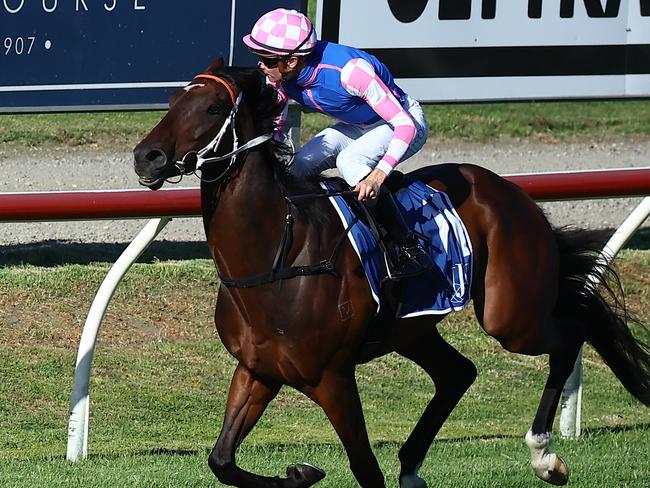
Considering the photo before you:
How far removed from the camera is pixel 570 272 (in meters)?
6.01

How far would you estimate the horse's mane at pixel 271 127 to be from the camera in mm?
4711

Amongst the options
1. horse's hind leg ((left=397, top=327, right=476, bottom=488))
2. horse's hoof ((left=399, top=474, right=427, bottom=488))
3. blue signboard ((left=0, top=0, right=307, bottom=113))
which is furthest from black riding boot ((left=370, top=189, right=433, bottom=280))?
blue signboard ((left=0, top=0, right=307, bottom=113))

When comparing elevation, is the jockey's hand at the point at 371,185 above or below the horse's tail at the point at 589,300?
above

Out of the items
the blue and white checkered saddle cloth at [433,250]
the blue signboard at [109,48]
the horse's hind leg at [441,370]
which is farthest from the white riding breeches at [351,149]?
the blue signboard at [109,48]

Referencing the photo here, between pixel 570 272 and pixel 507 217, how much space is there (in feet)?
1.86

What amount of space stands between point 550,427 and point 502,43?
11.9ft

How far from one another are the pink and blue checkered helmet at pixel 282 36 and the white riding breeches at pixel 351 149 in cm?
48

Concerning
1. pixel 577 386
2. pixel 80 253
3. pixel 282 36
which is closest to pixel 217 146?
pixel 282 36

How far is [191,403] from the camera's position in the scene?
23.5 feet

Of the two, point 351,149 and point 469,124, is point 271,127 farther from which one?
point 469,124

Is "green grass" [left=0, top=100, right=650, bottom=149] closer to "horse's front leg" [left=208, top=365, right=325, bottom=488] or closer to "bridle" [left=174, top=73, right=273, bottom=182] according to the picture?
"horse's front leg" [left=208, top=365, right=325, bottom=488]

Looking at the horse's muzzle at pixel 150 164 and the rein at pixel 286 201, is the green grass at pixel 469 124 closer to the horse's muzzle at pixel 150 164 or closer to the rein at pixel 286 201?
the rein at pixel 286 201

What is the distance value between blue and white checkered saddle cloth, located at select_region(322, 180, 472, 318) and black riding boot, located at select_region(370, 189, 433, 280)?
54mm

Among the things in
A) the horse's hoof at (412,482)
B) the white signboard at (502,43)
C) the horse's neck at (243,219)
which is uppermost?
the horse's neck at (243,219)
